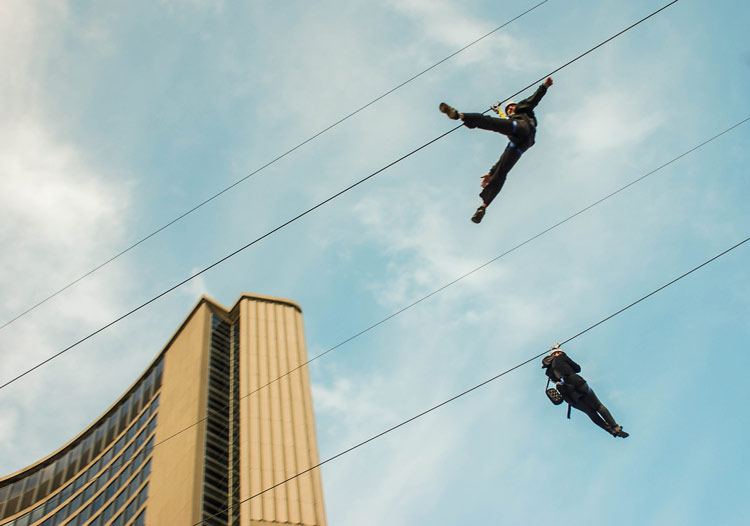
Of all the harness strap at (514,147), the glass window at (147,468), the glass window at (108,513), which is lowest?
the harness strap at (514,147)

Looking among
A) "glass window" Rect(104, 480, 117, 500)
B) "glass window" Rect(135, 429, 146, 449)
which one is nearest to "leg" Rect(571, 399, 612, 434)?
"glass window" Rect(135, 429, 146, 449)

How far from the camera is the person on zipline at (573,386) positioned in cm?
1307

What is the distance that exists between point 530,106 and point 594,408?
5.41 metres

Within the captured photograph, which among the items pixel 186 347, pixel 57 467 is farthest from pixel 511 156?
pixel 57 467

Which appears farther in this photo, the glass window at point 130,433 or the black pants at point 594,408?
the glass window at point 130,433

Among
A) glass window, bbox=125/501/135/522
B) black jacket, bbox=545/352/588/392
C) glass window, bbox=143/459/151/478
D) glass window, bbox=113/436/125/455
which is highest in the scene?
glass window, bbox=113/436/125/455

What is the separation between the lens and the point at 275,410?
40.2 m

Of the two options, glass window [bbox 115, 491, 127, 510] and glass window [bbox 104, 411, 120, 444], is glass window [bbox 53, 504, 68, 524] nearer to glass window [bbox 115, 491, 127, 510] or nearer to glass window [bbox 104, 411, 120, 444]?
glass window [bbox 104, 411, 120, 444]

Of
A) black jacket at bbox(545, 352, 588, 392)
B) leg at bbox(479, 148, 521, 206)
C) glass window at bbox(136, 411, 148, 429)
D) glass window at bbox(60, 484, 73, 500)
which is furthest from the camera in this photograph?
glass window at bbox(60, 484, 73, 500)

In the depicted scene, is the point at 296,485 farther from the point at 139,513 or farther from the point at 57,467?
the point at 57,467

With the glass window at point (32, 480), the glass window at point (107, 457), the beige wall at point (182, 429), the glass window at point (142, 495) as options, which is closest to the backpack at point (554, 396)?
the beige wall at point (182, 429)

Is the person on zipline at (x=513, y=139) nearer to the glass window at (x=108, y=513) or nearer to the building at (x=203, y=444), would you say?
the building at (x=203, y=444)

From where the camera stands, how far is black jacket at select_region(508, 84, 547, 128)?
12.4m

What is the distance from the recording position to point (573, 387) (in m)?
13.1
